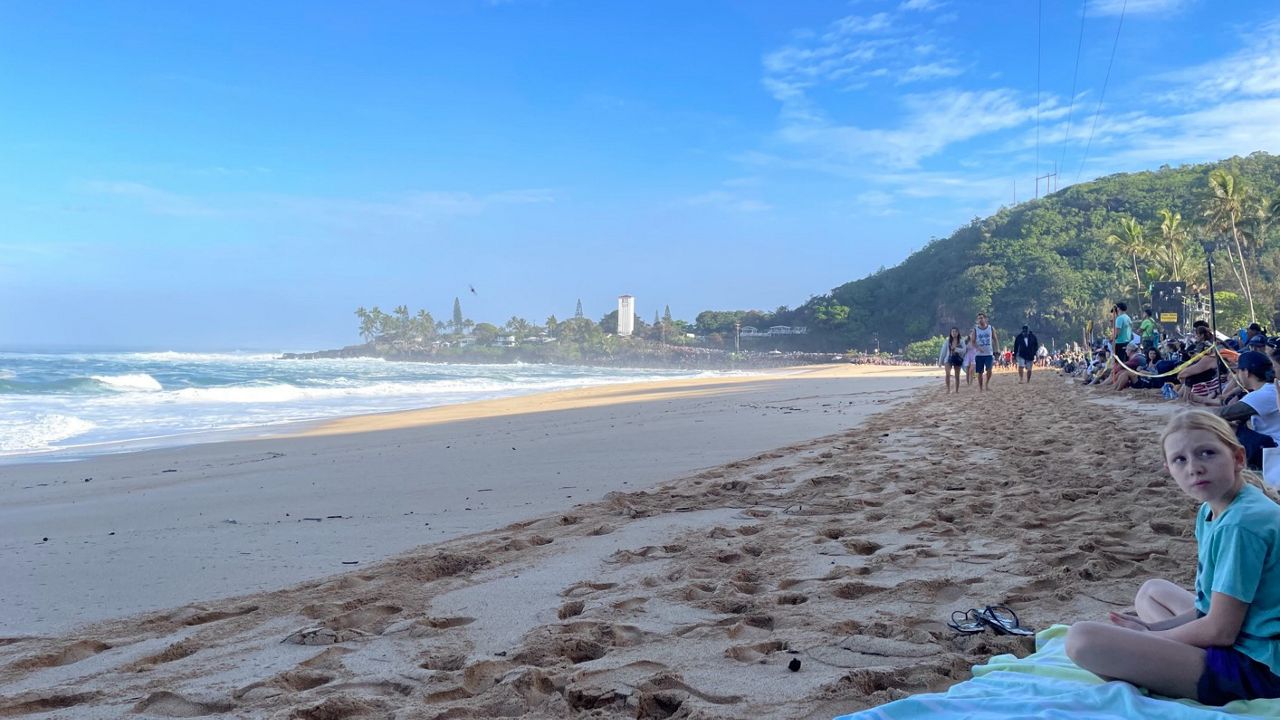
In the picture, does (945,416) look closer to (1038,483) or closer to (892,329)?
(1038,483)

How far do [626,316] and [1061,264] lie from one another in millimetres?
50844

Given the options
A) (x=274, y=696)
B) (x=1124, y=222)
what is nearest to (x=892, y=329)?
(x=1124, y=222)

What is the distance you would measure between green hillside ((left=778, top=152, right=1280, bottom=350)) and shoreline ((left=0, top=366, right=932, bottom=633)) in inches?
1706

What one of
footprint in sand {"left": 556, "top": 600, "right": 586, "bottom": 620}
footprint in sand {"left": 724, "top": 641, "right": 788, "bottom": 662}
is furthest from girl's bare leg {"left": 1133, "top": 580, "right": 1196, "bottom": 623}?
footprint in sand {"left": 556, "top": 600, "right": 586, "bottom": 620}

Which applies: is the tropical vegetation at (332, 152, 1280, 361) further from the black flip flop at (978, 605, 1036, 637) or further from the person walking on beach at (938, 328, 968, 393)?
the black flip flop at (978, 605, 1036, 637)

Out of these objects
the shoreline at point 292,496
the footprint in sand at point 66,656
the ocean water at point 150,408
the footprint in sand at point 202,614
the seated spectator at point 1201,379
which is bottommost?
the ocean water at point 150,408

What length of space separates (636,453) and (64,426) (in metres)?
9.63

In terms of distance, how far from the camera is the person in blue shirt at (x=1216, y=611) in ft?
6.23

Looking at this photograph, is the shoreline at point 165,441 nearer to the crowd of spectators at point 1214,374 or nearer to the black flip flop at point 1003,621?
the black flip flop at point 1003,621

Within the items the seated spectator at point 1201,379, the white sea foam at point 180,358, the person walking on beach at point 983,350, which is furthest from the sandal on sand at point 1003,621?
the white sea foam at point 180,358

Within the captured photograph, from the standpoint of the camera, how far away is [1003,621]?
8.48ft

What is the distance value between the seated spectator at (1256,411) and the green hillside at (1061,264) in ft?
145

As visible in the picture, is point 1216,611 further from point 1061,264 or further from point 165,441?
point 1061,264

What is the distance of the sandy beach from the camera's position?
228 cm
